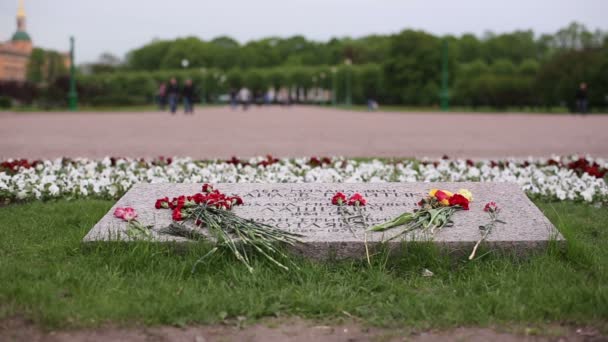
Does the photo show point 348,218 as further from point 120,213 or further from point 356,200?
point 120,213

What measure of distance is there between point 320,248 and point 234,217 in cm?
72

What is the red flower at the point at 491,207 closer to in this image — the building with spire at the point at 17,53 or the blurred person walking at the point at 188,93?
the blurred person walking at the point at 188,93

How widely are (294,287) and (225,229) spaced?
85cm

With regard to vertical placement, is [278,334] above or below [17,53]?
below

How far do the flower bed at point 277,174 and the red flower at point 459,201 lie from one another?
206 cm

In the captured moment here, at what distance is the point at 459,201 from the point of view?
5.16 metres

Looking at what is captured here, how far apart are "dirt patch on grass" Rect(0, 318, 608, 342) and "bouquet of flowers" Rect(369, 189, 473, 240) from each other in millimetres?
1181

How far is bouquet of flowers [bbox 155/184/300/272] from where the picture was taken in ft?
14.8

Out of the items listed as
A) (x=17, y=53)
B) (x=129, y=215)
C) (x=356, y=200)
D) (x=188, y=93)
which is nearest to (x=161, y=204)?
(x=129, y=215)

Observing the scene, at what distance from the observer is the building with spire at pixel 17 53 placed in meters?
135

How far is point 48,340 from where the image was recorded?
3402 millimetres

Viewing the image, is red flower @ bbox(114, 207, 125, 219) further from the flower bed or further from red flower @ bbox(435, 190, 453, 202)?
red flower @ bbox(435, 190, 453, 202)

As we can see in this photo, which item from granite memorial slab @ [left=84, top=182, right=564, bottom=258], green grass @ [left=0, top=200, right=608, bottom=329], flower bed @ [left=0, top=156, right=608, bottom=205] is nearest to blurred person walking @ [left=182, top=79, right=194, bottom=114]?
flower bed @ [left=0, top=156, right=608, bottom=205]

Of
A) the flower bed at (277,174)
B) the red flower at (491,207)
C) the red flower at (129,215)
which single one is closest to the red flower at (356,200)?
the red flower at (491,207)
